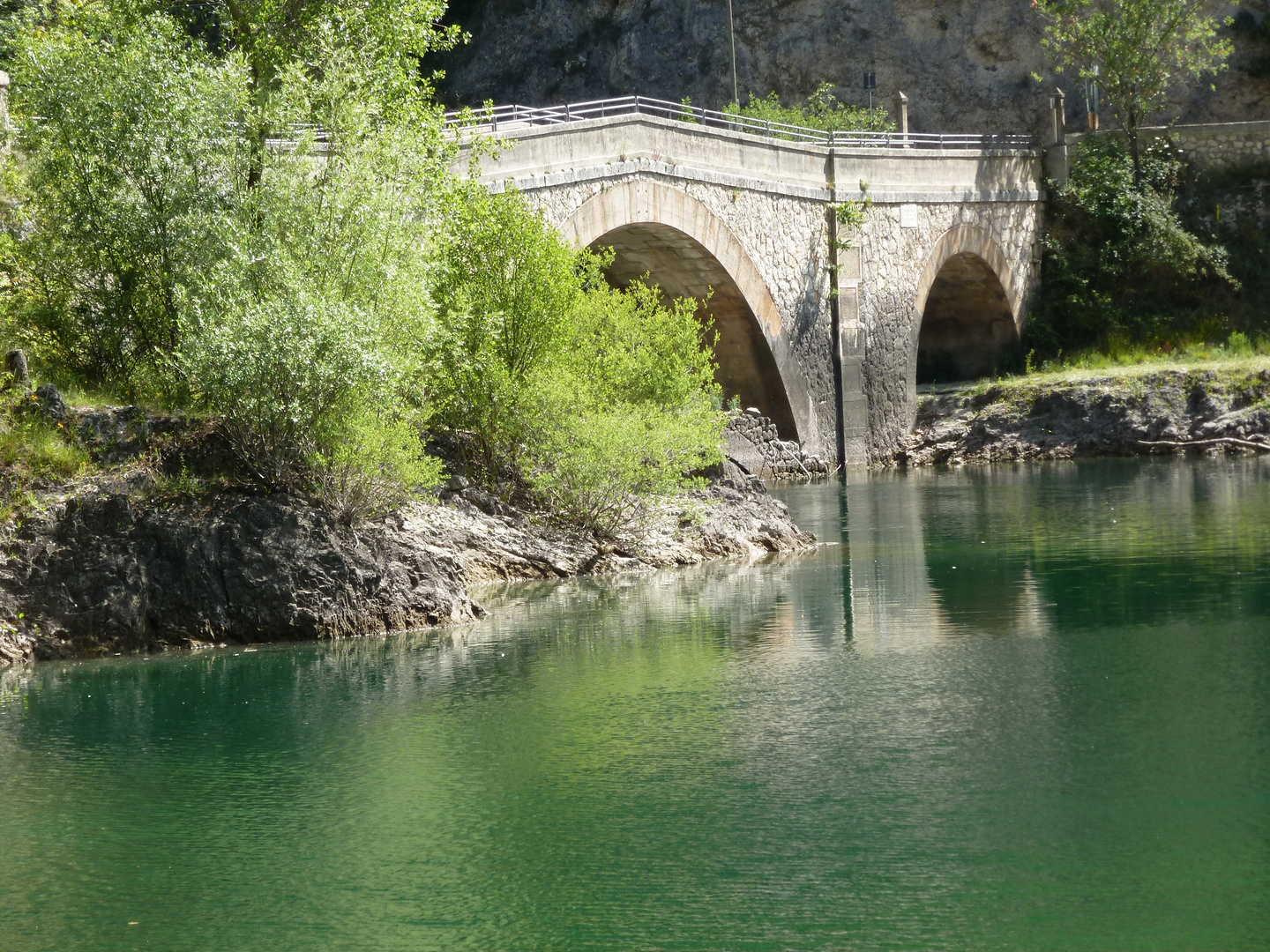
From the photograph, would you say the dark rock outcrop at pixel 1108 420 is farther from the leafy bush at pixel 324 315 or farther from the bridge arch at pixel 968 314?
the leafy bush at pixel 324 315

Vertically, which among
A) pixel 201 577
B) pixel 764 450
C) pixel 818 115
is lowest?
pixel 201 577

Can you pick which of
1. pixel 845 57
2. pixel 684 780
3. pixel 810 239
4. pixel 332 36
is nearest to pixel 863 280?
pixel 810 239

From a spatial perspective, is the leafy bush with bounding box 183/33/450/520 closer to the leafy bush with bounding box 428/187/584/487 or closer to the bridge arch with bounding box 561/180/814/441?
the leafy bush with bounding box 428/187/584/487

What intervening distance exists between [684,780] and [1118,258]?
33547 millimetres

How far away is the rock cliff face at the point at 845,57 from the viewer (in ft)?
172

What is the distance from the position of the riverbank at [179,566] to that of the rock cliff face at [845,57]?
40.8 metres

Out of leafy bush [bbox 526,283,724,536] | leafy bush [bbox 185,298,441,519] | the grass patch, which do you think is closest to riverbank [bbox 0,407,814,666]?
the grass patch

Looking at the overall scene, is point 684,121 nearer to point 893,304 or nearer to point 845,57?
point 893,304

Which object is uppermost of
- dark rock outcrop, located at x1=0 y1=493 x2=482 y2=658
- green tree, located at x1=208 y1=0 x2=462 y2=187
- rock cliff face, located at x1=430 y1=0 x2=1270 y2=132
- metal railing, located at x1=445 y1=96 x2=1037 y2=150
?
rock cliff face, located at x1=430 y1=0 x2=1270 y2=132

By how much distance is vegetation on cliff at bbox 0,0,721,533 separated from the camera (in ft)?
52.6

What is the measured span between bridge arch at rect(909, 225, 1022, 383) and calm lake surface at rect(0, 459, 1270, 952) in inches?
902

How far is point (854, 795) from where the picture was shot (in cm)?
945

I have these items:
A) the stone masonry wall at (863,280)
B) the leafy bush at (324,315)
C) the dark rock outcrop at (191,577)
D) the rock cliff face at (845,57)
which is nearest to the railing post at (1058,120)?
the stone masonry wall at (863,280)

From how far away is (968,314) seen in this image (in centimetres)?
4116
